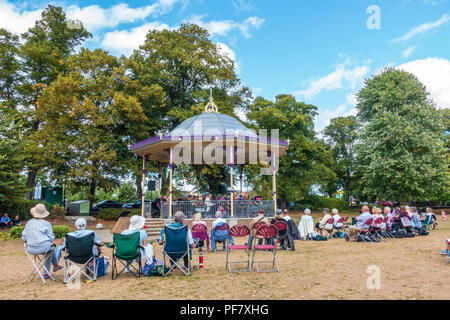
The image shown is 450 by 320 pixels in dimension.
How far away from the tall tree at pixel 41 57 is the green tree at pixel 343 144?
106 ft

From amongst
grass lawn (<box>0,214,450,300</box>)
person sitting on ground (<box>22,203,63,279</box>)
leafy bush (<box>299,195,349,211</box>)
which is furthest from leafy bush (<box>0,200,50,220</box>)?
leafy bush (<box>299,195,349,211</box>)

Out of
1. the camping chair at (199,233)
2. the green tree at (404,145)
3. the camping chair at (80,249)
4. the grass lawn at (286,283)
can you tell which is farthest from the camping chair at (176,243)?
the green tree at (404,145)

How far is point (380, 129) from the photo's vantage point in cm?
2542

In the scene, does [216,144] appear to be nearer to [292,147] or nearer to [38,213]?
[38,213]

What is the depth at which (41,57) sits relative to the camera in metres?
24.6

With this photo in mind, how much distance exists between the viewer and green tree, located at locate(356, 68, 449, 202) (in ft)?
78.1

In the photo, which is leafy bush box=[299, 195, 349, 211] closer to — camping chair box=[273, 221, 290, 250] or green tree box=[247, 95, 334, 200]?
green tree box=[247, 95, 334, 200]

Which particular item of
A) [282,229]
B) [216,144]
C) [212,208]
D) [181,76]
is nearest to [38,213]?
Result: [282,229]

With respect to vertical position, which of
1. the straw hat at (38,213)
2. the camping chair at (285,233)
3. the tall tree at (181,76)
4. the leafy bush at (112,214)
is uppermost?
the tall tree at (181,76)

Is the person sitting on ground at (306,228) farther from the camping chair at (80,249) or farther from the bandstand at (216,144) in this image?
the camping chair at (80,249)

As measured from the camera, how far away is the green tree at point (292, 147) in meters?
30.8

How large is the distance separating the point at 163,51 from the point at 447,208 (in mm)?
36741
